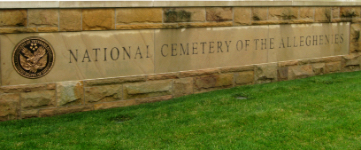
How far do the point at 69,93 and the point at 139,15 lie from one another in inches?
67.7

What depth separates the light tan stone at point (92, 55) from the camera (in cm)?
630

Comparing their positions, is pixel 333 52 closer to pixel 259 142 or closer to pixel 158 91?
pixel 158 91

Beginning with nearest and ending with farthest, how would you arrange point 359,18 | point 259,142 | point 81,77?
point 259,142, point 81,77, point 359,18

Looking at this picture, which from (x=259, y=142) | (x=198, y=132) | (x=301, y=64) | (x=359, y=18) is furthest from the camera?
(x=359, y=18)

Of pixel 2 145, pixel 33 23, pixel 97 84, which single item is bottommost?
pixel 2 145

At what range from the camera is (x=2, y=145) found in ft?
17.3

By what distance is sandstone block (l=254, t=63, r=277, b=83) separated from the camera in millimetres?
8898

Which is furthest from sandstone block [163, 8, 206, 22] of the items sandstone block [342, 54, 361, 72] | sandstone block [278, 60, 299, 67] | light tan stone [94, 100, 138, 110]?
sandstone block [342, 54, 361, 72]

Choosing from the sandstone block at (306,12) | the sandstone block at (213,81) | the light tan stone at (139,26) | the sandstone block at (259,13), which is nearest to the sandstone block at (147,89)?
the sandstone block at (213,81)

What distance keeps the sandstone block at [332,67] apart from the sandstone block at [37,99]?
21.0 ft

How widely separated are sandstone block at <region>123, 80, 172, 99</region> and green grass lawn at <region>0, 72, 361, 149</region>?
25 cm

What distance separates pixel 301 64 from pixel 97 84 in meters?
4.83

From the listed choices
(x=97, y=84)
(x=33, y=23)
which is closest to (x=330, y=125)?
(x=97, y=84)

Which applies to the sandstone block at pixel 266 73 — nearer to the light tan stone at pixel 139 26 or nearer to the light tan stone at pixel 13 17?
the light tan stone at pixel 139 26
